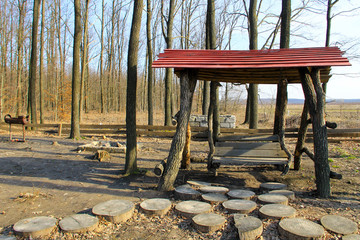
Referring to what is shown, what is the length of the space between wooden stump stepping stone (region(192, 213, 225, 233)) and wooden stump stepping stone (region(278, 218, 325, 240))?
31.9 inches

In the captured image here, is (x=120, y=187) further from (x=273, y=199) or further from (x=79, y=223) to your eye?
(x=273, y=199)

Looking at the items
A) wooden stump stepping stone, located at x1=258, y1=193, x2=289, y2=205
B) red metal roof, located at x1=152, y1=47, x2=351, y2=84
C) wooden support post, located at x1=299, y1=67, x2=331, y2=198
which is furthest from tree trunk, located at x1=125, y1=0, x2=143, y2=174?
wooden support post, located at x1=299, y1=67, x2=331, y2=198

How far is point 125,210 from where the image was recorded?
4176 millimetres

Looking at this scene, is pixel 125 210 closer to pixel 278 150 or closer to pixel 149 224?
pixel 149 224

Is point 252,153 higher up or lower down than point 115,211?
higher up

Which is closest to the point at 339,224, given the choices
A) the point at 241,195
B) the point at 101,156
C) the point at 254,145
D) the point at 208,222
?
the point at 241,195

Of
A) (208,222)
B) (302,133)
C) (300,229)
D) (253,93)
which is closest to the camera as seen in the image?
(300,229)

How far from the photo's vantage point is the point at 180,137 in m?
5.53

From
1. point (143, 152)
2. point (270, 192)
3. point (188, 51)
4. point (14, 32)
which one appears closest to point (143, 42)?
point (14, 32)

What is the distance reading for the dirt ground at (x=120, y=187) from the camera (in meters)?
3.83

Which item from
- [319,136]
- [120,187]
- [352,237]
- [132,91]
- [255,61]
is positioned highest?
[255,61]

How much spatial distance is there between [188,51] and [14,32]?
949 inches

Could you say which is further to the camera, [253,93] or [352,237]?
[253,93]

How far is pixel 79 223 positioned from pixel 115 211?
0.55m
